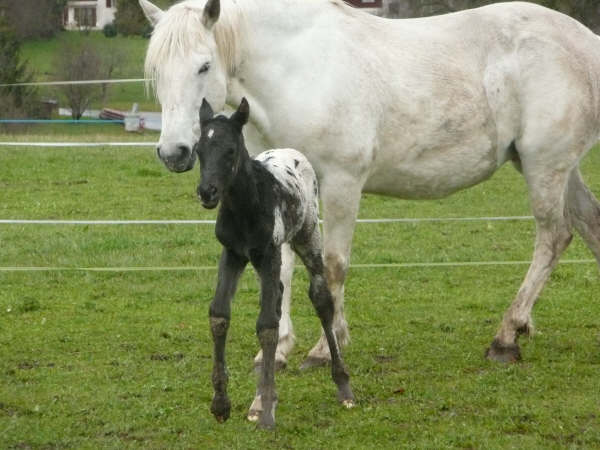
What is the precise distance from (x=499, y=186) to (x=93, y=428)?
10190 mm

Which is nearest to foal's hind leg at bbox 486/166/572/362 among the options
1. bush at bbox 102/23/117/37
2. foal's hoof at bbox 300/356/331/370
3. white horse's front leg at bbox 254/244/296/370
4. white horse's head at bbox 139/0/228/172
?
foal's hoof at bbox 300/356/331/370

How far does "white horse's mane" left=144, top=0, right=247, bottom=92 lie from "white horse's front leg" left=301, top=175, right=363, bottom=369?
91cm

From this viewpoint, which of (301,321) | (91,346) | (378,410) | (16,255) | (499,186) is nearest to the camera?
(378,410)

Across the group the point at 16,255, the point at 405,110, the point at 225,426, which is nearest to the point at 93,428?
the point at 225,426

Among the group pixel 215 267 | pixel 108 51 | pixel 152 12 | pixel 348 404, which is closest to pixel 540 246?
pixel 348 404

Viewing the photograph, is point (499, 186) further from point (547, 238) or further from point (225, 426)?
point (225, 426)

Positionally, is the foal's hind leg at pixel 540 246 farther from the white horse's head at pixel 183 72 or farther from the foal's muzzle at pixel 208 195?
the foal's muzzle at pixel 208 195

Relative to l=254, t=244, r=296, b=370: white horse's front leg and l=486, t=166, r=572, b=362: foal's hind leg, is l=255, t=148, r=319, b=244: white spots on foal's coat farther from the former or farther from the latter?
l=486, t=166, r=572, b=362: foal's hind leg

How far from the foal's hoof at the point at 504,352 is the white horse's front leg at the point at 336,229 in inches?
40.1

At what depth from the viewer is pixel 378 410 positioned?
16.9 feet

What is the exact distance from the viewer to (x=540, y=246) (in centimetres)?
657

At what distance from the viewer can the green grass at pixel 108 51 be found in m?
37.7

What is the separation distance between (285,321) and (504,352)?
1.36 m

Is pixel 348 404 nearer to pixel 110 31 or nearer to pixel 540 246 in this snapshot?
pixel 540 246
